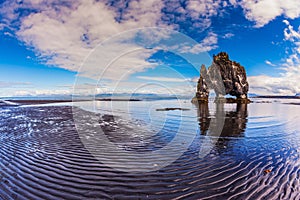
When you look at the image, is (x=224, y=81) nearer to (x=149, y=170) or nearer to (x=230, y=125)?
(x=230, y=125)

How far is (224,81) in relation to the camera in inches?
3701

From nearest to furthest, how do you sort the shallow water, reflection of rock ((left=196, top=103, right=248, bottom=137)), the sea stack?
the shallow water → reflection of rock ((left=196, top=103, right=248, bottom=137)) → the sea stack

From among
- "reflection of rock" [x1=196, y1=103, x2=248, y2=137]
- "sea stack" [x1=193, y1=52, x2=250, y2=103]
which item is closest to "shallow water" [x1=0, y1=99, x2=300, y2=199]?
"reflection of rock" [x1=196, y1=103, x2=248, y2=137]

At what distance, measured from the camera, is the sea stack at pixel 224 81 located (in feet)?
307

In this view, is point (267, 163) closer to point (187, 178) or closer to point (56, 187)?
point (187, 178)

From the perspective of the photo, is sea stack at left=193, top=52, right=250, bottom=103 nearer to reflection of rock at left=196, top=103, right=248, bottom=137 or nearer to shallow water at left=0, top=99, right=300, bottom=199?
reflection of rock at left=196, top=103, right=248, bottom=137

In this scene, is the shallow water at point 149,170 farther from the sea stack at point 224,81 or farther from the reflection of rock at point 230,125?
the sea stack at point 224,81

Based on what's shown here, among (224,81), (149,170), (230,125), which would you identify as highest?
(224,81)

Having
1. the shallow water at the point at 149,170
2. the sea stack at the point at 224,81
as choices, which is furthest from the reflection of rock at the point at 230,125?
the sea stack at the point at 224,81

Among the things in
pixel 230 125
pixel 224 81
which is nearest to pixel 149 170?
pixel 230 125

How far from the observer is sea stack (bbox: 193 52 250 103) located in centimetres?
9369

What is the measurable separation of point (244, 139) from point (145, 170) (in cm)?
1009

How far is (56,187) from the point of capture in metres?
6.28

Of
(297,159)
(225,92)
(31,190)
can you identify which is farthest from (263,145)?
(225,92)
